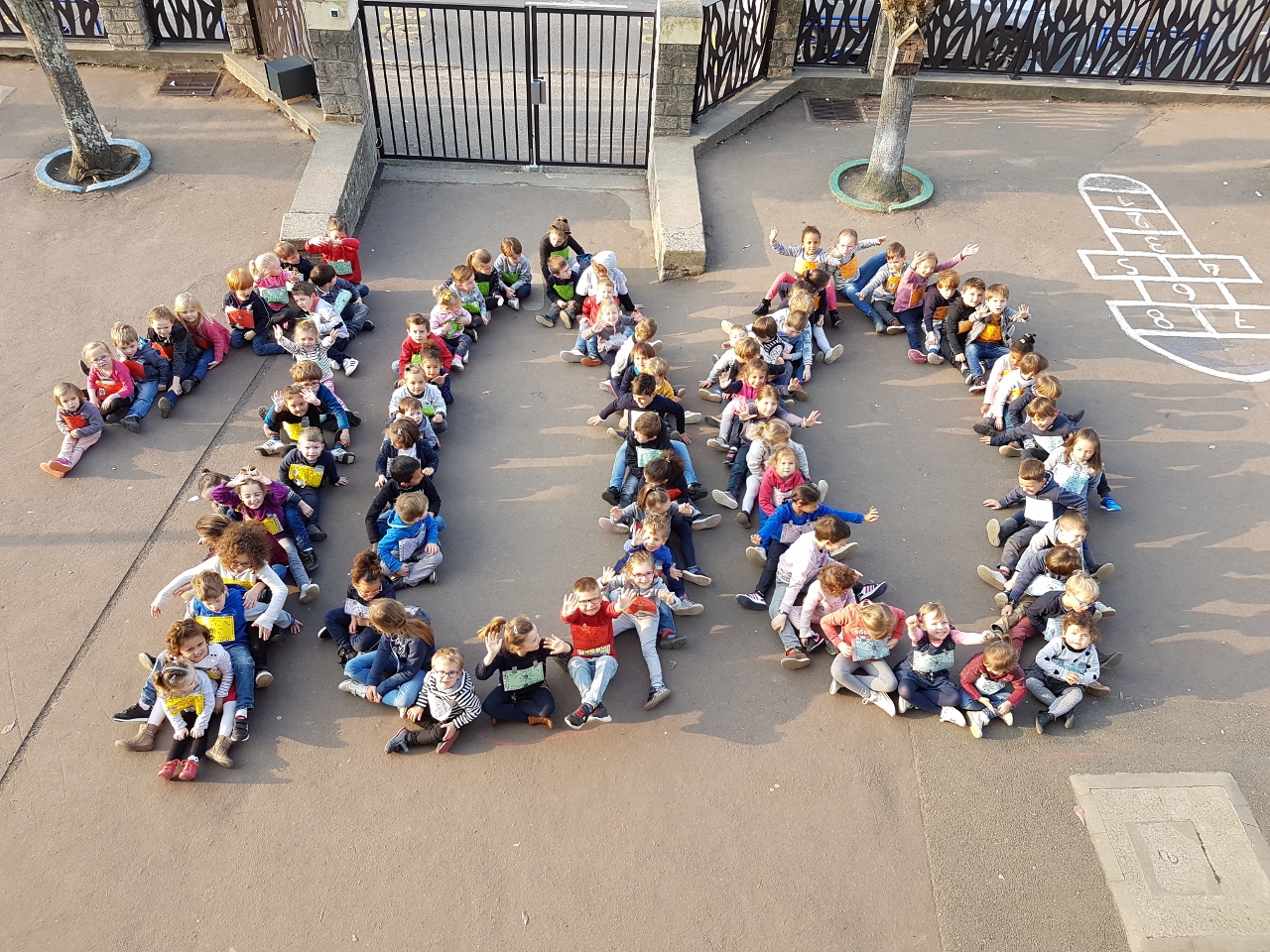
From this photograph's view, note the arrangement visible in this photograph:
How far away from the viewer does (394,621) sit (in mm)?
6098

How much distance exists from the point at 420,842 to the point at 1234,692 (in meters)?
5.69

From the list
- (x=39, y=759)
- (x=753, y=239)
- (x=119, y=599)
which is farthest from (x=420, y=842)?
(x=753, y=239)

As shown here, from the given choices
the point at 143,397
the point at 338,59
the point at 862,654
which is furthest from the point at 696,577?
the point at 338,59

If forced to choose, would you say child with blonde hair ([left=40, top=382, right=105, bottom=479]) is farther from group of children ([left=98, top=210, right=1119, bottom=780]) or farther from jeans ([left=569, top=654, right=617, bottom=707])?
jeans ([left=569, top=654, right=617, bottom=707])

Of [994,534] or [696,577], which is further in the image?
[994,534]

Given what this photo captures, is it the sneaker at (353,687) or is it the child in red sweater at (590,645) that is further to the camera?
the sneaker at (353,687)

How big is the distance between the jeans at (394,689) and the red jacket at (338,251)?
4.78 m

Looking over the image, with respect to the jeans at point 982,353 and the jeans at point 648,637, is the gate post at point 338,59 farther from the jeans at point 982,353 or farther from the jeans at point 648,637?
the jeans at point 648,637

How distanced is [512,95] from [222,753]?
10.3 metres

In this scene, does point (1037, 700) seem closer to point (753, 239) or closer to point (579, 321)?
point (579, 321)

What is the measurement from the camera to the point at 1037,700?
658cm

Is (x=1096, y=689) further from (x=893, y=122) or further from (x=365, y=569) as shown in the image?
(x=893, y=122)

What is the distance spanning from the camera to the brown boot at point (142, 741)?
6.11 metres

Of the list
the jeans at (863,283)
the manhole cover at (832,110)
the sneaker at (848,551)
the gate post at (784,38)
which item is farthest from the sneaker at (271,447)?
the gate post at (784,38)
